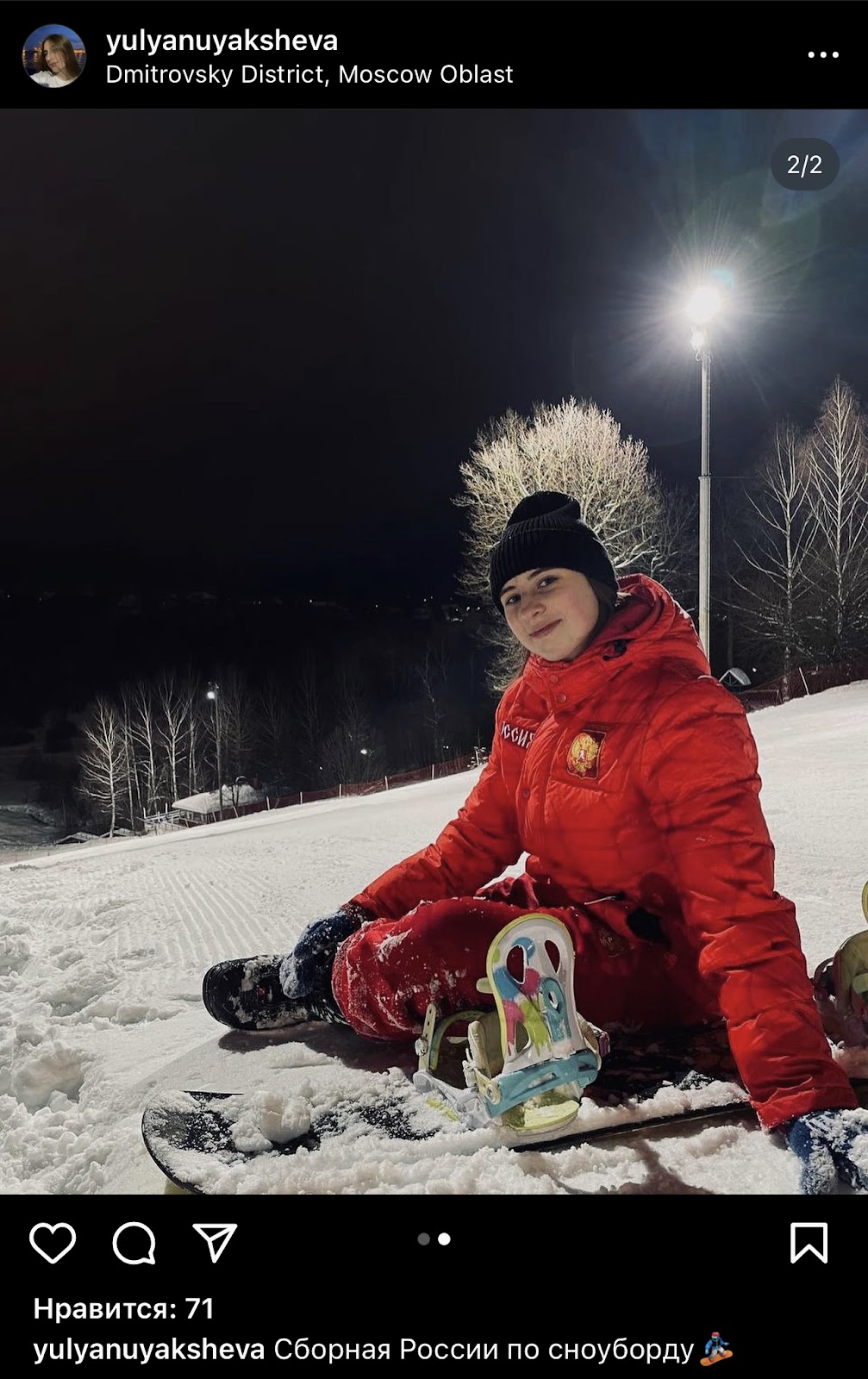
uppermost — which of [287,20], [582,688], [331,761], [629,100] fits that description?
[287,20]

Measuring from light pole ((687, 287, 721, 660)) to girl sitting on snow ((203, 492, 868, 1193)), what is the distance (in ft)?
4.71

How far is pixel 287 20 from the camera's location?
1.59 metres

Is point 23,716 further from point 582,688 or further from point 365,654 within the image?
point 582,688

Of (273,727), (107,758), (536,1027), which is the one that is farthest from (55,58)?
(273,727)

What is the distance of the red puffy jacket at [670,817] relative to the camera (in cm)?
129

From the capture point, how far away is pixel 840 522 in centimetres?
1634

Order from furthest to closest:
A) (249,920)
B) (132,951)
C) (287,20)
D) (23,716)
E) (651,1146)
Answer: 1. (23,716)
2. (249,920)
3. (132,951)
4. (287,20)
5. (651,1146)

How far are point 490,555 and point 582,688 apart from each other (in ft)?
1.41

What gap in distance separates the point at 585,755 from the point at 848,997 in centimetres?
82

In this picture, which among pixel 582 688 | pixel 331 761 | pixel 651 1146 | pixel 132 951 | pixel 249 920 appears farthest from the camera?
pixel 331 761

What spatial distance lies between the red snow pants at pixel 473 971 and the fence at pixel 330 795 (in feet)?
36.5
